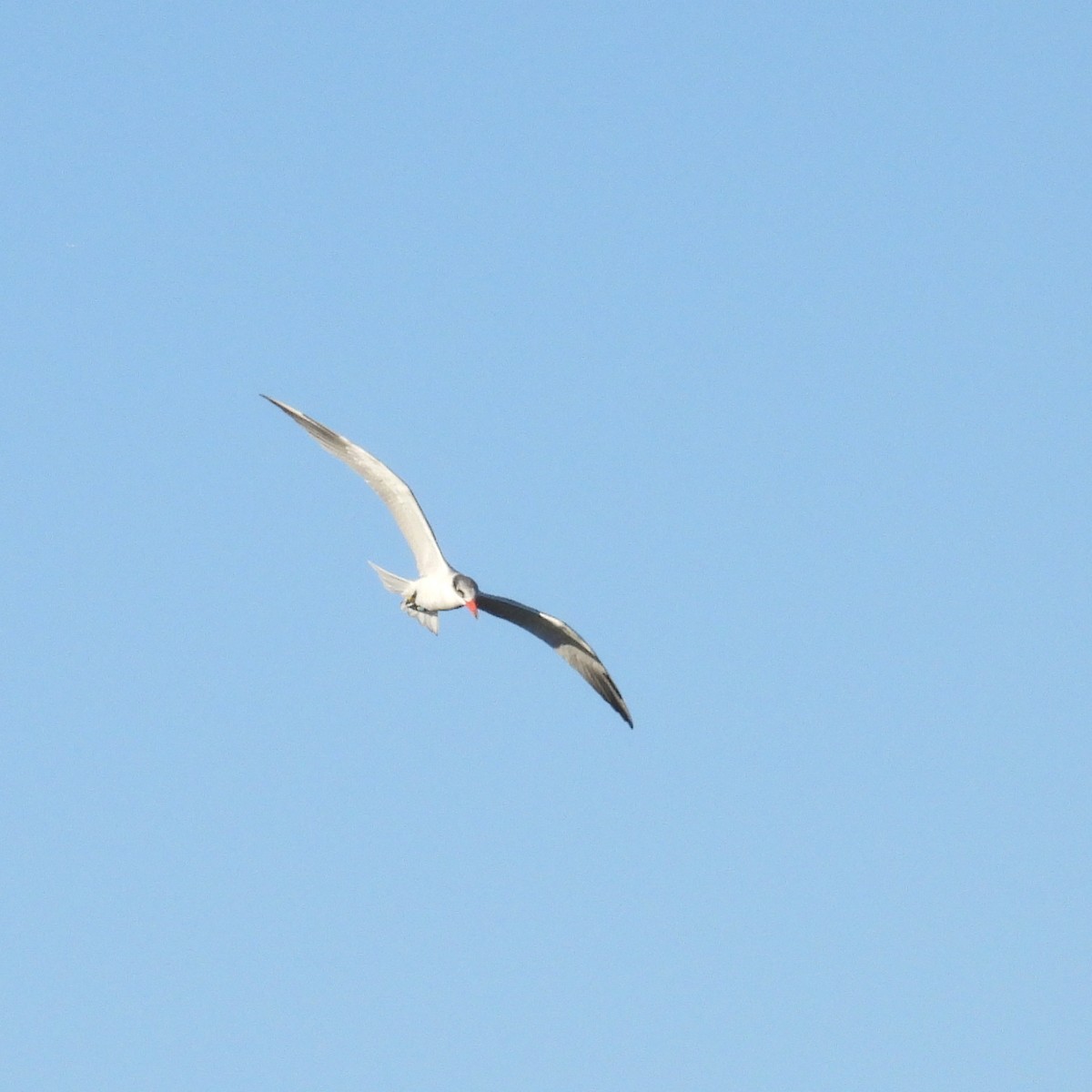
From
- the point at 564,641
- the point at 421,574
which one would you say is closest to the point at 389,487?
the point at 421,574

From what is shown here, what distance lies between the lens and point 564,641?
3375 centimetres

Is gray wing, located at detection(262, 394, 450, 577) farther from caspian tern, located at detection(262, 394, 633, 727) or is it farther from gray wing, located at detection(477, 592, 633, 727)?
gray wing, located at detection(477, 592, 633, 727)

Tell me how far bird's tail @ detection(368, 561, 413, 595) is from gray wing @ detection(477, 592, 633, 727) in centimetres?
115

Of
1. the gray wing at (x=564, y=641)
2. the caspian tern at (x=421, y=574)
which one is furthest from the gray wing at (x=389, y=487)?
the gray wing at (x=564, y=641)

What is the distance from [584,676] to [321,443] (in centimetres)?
632

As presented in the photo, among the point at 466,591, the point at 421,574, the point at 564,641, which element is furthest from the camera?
the point at 564,641

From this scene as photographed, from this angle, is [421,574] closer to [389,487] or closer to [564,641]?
[389,487]

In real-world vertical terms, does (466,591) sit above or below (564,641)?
below

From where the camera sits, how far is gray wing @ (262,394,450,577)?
30672 mm

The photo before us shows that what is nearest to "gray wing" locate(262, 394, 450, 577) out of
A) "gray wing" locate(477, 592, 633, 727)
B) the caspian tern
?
the caspian tern

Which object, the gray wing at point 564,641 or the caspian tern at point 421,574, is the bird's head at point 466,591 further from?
the gray wing at point 564,641

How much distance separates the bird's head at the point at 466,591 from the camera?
3091cm

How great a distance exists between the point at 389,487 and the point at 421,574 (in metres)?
1.71

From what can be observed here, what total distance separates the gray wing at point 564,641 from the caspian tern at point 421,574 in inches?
0.6
